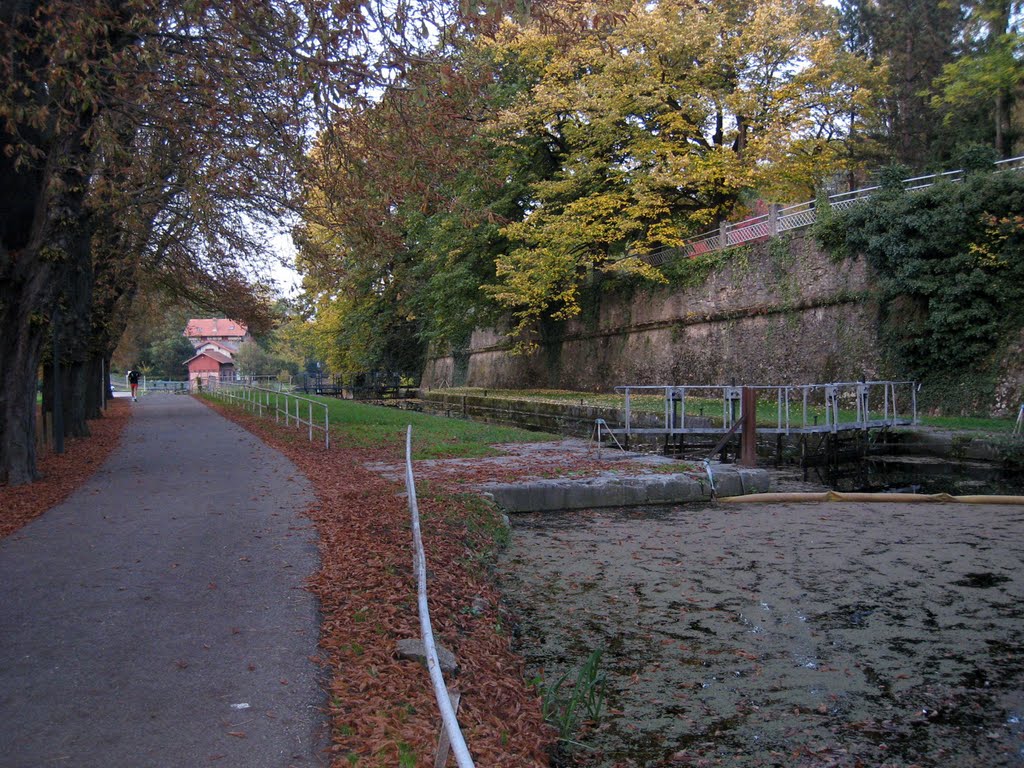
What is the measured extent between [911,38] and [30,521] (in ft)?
112

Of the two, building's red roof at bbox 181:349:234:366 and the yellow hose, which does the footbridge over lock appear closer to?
the yellow hose

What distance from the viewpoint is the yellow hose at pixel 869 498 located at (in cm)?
1152

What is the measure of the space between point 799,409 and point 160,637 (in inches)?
803

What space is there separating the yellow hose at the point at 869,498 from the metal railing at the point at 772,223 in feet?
36.7

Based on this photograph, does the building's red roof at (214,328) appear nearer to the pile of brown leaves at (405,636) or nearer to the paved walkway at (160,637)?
the paved walkway at (160,637)

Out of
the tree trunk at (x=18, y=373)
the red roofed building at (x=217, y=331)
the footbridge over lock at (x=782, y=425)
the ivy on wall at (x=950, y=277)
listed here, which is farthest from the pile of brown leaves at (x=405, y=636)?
the red roofed building at (x=217, y=331)

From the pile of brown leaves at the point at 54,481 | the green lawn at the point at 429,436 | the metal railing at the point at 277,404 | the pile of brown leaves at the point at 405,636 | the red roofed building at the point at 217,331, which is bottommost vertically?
the pile of brown leaves at the point at 405,636

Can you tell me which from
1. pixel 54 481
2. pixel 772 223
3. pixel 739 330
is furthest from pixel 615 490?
pixel 772 223

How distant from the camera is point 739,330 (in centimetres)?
2581

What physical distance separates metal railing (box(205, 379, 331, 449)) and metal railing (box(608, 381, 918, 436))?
25.9 ft

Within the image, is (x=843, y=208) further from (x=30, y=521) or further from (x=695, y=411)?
(x=30, y=521)

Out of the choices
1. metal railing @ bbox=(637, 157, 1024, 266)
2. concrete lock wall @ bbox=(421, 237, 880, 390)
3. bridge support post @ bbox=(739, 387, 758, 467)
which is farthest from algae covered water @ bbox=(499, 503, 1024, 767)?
metal railing @ bbox=(637, 157, 1024, 266)

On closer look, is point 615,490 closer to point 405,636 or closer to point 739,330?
point 405,636

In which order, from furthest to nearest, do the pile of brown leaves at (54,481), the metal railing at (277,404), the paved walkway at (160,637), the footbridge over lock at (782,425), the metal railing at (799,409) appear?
the metal railing at (277,404), the metal railing at (799,409), the footbridge over lock at (782,425), the pile of brown leaves at (54,481), the paved walkway at (160,637)
